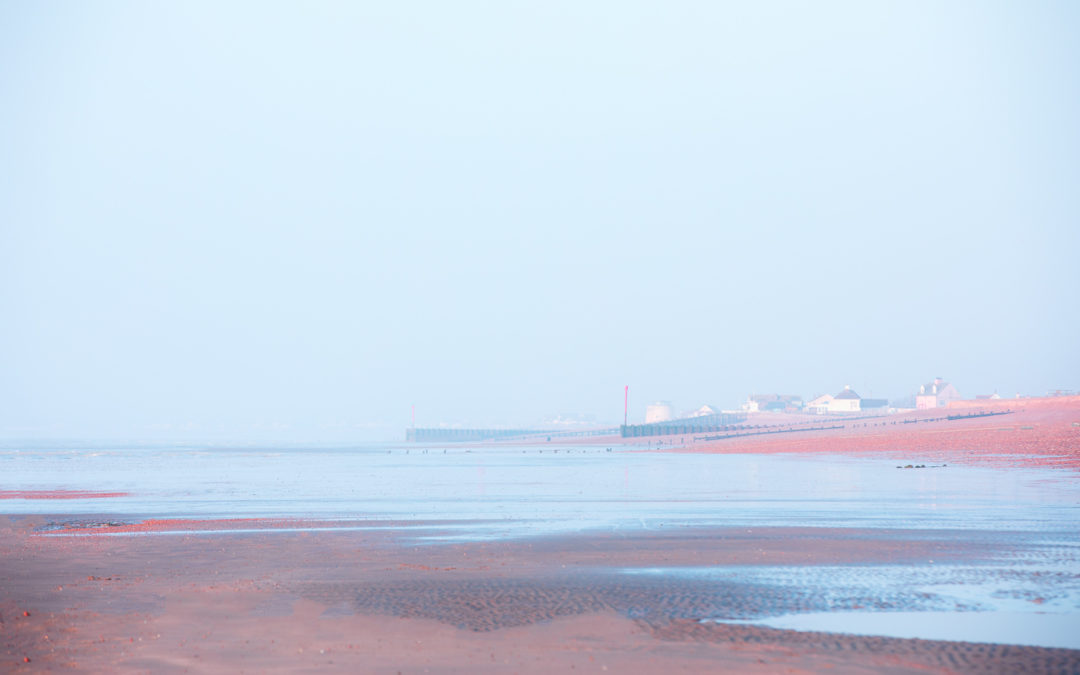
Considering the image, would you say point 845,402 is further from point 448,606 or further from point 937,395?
point 448,606

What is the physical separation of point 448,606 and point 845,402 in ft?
568

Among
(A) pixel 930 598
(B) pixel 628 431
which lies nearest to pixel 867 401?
(B) pixel 628 431

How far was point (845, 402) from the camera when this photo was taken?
580 feet

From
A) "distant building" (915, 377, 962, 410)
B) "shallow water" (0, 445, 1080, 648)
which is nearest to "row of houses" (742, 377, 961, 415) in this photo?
"distant building" (915, 377, 962, 410)

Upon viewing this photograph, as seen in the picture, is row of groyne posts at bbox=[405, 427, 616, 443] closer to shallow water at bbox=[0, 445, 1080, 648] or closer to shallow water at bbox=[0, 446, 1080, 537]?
shallow water at bbox=[0, 445, 1080, 648]

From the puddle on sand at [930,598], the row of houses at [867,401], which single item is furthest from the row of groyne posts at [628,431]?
the puddle on sand at [930,598]

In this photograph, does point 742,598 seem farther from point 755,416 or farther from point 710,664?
point 755,416

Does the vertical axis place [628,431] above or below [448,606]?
above

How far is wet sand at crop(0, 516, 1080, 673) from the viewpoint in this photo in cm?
1097

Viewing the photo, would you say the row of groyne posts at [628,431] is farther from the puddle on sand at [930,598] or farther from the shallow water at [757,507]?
the puddle on sand at [930,598]

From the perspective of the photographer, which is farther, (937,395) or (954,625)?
(937,395)

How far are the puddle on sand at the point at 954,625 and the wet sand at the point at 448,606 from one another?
1.20ft

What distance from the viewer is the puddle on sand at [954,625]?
11648 mm

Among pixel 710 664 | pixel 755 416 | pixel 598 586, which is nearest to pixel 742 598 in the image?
pixel 598 586
